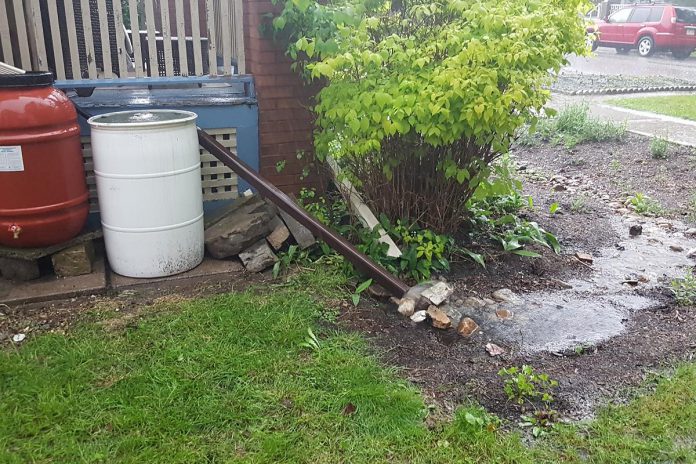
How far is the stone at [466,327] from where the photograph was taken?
3879 millimetres

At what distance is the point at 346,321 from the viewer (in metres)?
3.91

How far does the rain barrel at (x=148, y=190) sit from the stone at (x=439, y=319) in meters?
1.76

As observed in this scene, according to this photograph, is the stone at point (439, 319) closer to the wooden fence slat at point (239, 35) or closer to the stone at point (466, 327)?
the stone at point (466, 327)

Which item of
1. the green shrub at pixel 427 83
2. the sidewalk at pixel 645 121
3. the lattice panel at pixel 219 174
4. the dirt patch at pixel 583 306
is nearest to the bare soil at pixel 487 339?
the dirt patch at pixel 583 306

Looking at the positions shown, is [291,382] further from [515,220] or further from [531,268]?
[515,220]

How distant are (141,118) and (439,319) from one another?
242 centimetres

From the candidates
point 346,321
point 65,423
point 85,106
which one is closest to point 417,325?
point 346,321

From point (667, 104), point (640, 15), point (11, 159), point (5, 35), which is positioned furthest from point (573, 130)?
point (640, 15)

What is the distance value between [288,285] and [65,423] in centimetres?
177

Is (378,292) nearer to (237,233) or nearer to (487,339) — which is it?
(487,339)

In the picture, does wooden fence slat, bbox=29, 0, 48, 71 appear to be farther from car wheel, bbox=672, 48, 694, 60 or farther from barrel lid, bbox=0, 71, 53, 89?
car wheel, bbox=672, 48, 694, 60

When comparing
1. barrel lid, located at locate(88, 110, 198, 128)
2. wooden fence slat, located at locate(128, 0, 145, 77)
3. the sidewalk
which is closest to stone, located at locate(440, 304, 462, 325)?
barrel lid, located at locate(88, 110, 198, 128)

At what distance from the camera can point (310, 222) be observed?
4.46 metres

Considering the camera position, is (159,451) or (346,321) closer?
(159,451)
